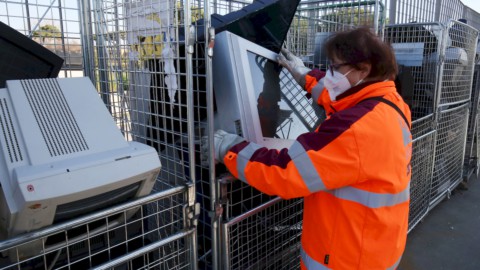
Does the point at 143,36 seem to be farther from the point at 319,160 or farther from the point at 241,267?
Result: the point at 241,267

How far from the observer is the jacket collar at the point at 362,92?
1578 mm

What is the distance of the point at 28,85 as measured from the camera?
4.71 feet

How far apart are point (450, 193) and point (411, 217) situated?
1.25m

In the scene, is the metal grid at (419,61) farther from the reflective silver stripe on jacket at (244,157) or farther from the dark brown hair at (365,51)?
the reflective silver stripe on jacket at (244,157)

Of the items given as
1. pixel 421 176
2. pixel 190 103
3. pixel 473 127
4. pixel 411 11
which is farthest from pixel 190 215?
pixel 411 11

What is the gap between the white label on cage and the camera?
12.3 feet

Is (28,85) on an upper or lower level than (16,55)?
lower

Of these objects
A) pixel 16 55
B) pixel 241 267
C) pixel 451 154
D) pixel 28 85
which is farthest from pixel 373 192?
pixel 451 154

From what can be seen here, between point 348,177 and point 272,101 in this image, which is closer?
point 348,177

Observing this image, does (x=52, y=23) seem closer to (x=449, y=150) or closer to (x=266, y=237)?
(x=266, y=237)

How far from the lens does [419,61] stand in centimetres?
375

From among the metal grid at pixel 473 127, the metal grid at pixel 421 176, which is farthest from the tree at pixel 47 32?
the metal grid at pixel 473 127

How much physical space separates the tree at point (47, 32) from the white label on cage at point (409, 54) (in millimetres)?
3024

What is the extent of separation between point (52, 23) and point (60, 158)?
1.91 metres
